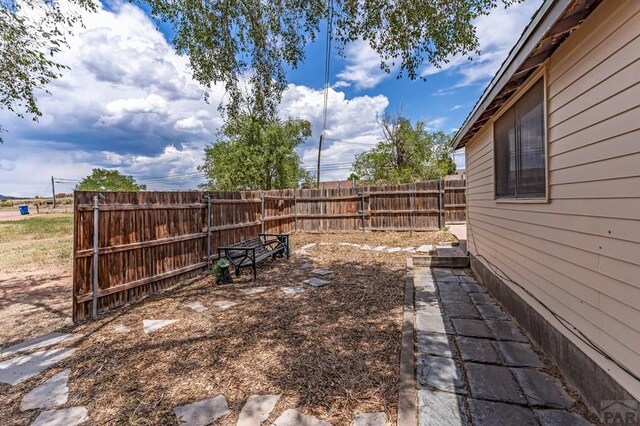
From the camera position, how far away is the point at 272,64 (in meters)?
5.25

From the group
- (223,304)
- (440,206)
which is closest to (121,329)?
(223,304)

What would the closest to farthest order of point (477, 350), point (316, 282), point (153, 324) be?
point (477, 350)
point (153, 324)
point (316, 282)

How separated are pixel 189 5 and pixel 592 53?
489cm

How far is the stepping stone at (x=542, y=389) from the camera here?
2016 mm

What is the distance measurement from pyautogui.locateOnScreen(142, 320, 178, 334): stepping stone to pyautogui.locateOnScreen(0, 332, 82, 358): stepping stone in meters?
0.68

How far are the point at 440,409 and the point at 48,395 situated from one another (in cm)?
292

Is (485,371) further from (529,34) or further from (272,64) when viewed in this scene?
(272,64)

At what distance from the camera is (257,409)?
6.64 ft

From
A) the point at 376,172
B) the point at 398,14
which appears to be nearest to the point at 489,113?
the point at 398,14

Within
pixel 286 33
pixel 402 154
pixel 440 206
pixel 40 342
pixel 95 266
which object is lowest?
pixel 40 342

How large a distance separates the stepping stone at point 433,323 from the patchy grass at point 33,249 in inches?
319

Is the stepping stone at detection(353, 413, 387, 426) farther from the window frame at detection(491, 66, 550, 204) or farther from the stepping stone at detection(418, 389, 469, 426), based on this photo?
the window frame at detection(491, 66, 550, 204)

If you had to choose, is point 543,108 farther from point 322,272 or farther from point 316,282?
point 322,272

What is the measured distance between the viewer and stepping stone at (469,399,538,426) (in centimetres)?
184
